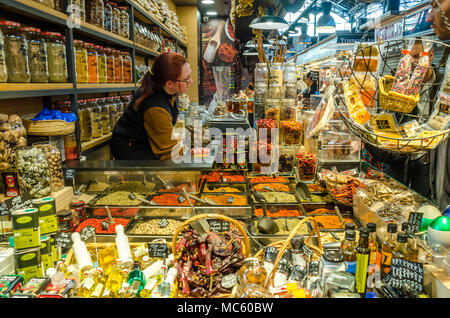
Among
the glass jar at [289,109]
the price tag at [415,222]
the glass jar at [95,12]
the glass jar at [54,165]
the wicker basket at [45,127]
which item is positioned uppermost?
the glass jar at [95,12]

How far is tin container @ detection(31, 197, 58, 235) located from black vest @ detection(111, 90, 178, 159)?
1.41m

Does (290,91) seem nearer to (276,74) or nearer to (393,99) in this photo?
(276,74)

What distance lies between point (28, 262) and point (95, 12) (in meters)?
2.32

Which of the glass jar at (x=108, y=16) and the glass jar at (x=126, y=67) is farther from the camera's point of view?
the glass jar at (x=126, y=67)

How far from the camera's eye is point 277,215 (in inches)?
82.7

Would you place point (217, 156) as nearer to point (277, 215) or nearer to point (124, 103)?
point (277, 215)

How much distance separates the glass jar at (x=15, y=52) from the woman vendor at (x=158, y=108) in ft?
3.07

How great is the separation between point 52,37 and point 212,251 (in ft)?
6.19

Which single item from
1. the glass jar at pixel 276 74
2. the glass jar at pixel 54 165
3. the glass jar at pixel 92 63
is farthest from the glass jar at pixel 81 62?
the glass jar at pixel 276 74

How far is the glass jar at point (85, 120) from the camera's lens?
267cm

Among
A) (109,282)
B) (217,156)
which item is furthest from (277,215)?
(109,282)

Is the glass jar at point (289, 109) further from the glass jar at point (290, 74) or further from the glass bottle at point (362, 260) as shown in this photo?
the glass bottle at point (362, 260)
